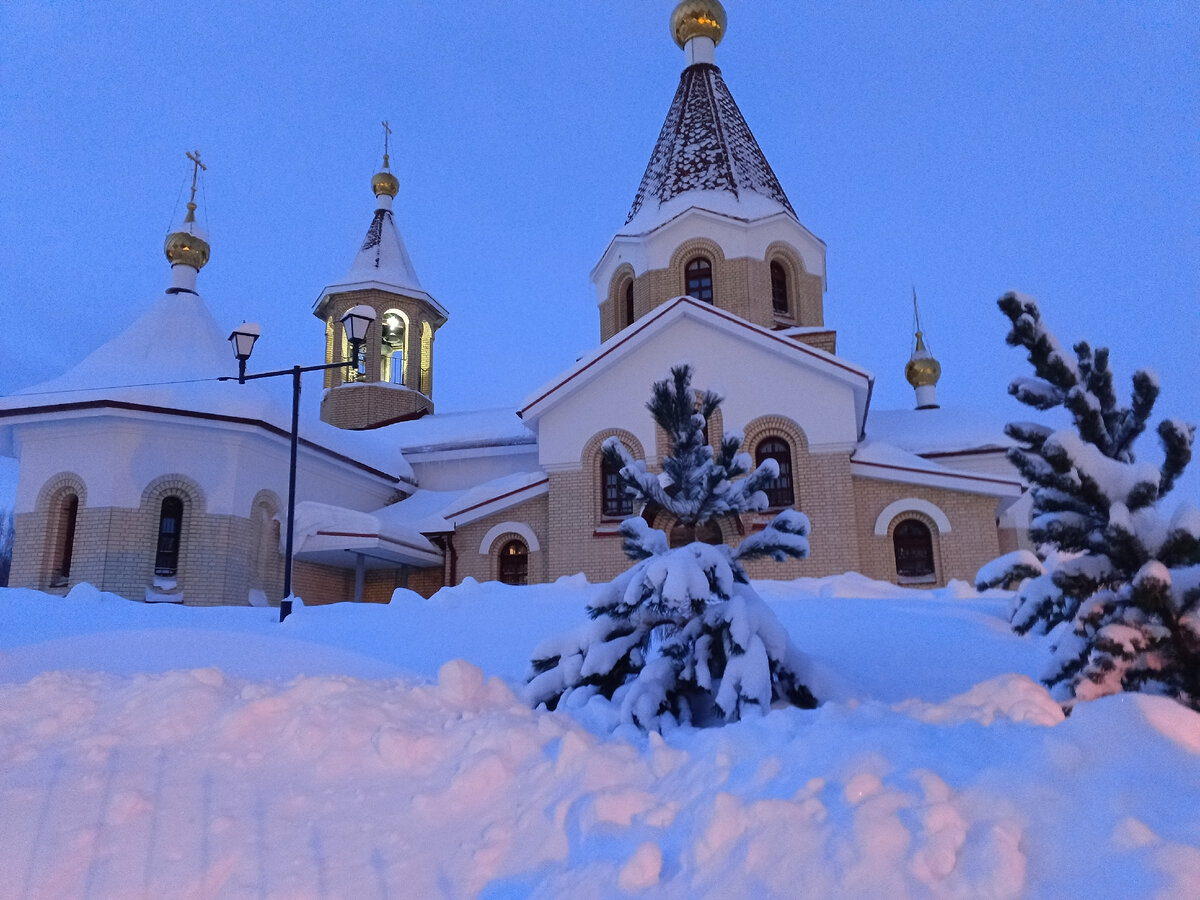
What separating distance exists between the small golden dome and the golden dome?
1191cm

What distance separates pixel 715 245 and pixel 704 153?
3.12 meters

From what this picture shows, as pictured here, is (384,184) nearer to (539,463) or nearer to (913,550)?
(539,463)

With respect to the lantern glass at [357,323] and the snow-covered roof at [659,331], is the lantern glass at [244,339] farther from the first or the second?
the snow-covered roof at [659,331]

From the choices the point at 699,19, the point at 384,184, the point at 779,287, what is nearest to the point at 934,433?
the point at 779,287

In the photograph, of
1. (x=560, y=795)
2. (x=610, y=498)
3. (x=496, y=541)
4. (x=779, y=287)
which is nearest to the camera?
(x=560, y=795)

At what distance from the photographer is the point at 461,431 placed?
72.2ft

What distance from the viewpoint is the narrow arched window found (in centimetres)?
1539

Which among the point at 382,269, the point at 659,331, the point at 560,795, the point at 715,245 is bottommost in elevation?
the point at 560,795

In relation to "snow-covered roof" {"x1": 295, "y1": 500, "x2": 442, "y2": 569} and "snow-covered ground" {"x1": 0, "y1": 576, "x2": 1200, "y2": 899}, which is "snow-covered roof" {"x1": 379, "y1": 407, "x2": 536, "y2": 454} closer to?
"snow-covered roof" {"x1": 295, "y1": 500, "x2": 442, "y2": 569}

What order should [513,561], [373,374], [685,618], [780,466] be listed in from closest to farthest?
[685,618], [780,466], [513,561], [373,374]

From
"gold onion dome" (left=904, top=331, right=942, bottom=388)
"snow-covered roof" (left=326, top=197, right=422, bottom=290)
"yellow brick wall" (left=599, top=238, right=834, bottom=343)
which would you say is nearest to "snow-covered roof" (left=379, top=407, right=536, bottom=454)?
"yellow brick wall" (left=599, top=238, right=834, bottom=343)

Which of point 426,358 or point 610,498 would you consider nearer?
point 610,498

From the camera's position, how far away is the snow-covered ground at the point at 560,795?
2.79m

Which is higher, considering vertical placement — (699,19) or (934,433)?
(699,19)
